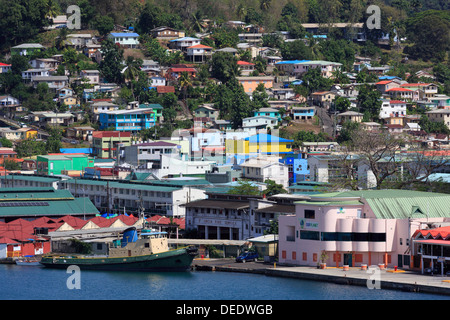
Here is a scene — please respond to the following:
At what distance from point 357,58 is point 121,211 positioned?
4862 cm

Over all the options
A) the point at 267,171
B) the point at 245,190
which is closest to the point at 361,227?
the point at 245,190

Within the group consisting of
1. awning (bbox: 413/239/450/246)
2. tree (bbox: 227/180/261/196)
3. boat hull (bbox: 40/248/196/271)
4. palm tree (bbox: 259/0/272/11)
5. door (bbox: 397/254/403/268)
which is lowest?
boat hull (bbox: 40/248/196/271)

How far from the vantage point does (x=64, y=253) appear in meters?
49.2

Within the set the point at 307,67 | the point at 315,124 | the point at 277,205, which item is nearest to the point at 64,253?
the point at 277,205

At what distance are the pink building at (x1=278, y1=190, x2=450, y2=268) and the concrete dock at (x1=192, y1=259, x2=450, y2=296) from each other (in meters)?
0.64

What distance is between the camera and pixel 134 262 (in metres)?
45.4

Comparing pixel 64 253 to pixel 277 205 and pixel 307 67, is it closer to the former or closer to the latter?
pixel 277 205

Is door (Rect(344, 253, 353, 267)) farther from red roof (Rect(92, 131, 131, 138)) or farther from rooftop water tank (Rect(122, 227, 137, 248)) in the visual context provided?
red roof (Rect(92, 131, 131, 138))

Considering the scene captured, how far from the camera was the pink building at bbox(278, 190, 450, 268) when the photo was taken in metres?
41.4

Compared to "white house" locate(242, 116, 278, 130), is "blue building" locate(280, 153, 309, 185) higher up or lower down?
lower down

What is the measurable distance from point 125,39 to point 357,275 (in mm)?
58674

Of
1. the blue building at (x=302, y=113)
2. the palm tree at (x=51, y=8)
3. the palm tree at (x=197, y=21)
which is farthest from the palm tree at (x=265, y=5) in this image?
the blue building at (x=302, y=113)

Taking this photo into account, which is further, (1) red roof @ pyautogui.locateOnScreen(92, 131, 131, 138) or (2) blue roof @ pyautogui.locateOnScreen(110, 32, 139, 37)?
(2) blue roof @ pyautogui.locateOnScreen(110, 32, 139, 37)

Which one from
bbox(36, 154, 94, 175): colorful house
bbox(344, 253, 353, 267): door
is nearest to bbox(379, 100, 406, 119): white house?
bbox(36, 154, 94, 175): colorful house
